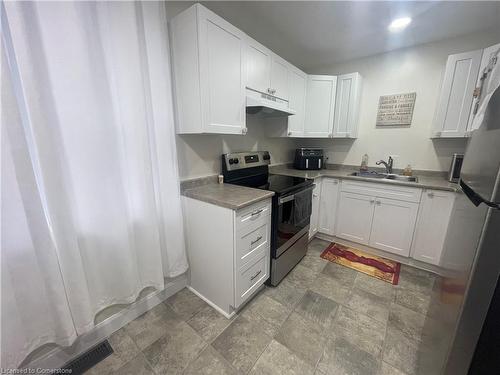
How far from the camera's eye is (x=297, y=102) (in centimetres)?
254

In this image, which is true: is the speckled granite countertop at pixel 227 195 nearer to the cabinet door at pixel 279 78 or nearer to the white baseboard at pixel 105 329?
the white baseboard at pixel 105 329

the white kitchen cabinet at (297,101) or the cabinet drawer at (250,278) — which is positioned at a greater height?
the white kitchen cabinet at (297,101)

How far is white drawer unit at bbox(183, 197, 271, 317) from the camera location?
1.42 m

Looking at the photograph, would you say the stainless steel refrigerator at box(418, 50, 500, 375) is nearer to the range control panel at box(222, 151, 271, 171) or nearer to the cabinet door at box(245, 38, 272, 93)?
the cabinet door at box(245, 38, 272, 93)

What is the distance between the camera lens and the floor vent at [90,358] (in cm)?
120

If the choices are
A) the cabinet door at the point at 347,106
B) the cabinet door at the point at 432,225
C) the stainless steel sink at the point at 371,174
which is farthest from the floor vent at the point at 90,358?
the cabinet door at the point at 347,106

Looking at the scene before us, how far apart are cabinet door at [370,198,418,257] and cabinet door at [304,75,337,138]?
119 centimetres

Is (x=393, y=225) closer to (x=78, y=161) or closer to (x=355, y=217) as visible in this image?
(x=355, y=217)

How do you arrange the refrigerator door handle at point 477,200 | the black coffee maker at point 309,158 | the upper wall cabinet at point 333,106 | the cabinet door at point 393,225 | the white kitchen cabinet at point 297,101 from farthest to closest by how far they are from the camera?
the black coffee maker at point 309,158 → the upper wall cabinet at point 333,106 → the white kitchen cabinet at point 297,101 → the cabinet door at point 393,225 → the refrigerator door handle at point 477,200

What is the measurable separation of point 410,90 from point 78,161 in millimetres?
3363

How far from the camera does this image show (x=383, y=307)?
1.67 m

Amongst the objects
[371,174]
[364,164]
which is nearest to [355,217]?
[371,174]

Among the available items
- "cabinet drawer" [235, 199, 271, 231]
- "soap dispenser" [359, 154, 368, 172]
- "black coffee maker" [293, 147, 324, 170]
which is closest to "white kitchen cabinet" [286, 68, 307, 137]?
"black coffee maker" [293, 147, 324, 170]

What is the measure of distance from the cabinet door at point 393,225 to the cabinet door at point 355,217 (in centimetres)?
6
